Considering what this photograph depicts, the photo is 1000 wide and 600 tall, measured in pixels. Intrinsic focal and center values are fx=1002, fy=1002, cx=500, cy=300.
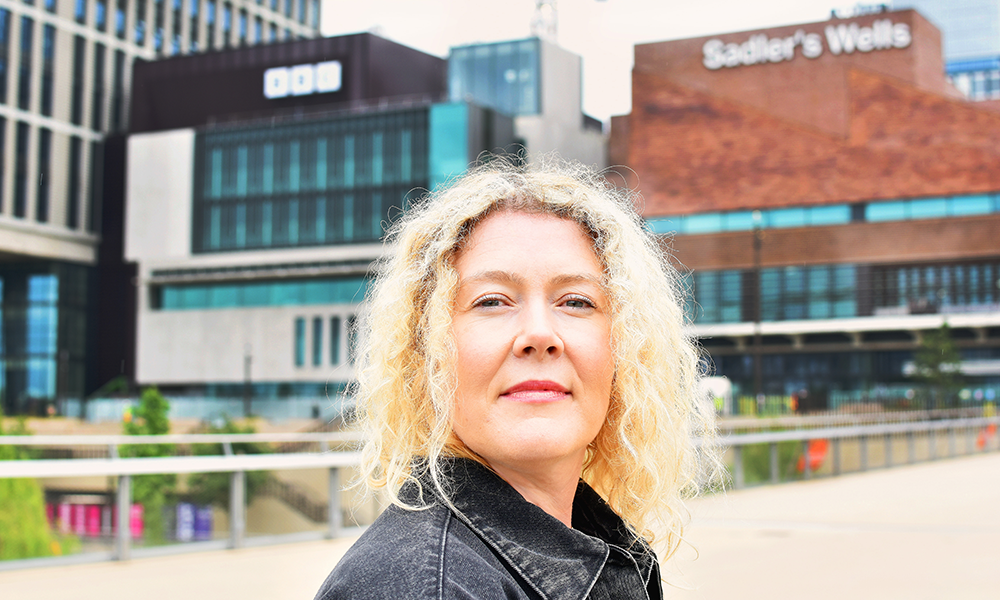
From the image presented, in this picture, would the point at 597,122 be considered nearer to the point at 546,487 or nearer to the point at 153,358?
the point at 153,358

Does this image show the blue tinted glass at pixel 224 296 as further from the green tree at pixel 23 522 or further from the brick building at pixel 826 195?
the green tree at pixel 23 522

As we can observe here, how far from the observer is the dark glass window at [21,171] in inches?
2443

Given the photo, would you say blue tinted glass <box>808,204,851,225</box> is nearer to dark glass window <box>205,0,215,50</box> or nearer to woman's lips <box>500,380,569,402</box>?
dark glass window <box>205,0,215,50</box>

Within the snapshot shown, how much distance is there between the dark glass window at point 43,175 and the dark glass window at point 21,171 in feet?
3.64

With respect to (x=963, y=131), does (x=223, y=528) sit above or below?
below

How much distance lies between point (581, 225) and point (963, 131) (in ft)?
197

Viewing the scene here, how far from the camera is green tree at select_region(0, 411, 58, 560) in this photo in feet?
23.3

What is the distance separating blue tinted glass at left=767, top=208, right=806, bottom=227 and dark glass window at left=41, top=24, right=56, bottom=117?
46.1 meters

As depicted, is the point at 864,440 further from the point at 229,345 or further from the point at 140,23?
the point at 140,23

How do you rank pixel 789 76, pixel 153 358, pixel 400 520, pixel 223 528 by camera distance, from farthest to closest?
pixel 153 358 → pixel 789 76 → pixel 223 528 → pixel 400 520

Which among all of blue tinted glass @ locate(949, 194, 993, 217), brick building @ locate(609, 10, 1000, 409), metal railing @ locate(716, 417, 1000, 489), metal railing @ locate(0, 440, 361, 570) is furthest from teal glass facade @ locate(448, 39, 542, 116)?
metal railing @ locate(0, 440, 361, 570)

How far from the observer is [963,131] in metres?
55.2

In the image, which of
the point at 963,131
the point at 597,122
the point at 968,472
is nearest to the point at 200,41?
the point at 597,122

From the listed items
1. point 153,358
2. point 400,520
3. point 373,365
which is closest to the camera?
point 400,520
